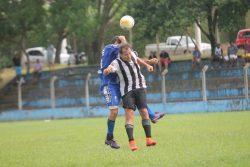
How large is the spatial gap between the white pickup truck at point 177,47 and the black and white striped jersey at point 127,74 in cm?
3186

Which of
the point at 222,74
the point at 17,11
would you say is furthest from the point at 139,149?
the point at 17,11

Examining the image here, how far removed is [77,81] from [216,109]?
43.9 feet

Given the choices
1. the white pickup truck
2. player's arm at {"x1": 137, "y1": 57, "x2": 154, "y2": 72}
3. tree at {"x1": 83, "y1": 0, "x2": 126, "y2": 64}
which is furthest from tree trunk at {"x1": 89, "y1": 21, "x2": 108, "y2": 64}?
player's arm at {"x1": 137, "y1": 57, "x2": 154, "y2": 72}

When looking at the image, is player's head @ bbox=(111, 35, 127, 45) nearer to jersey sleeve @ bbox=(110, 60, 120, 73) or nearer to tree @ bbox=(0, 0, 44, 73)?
jersey sleeve @ bbox=(110, 60, 120, 73)

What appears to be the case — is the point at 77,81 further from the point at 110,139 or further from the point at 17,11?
the point at 110,139

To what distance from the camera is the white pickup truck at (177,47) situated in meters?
45.8

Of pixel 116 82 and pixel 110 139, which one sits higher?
pixel 116 82

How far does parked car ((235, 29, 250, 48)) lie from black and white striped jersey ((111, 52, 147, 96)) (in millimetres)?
24361

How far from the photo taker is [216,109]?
30.3 meters

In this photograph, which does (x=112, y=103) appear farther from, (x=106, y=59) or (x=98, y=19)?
(x=98, y=19)

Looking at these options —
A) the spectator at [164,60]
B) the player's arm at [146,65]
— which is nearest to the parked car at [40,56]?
the spectator at [164,60]

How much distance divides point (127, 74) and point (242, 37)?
25539 millimetres

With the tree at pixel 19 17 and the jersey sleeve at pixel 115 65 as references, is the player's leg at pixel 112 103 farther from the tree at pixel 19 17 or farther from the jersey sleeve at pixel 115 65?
the tree at pixel 19 17

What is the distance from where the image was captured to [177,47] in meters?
46.7
